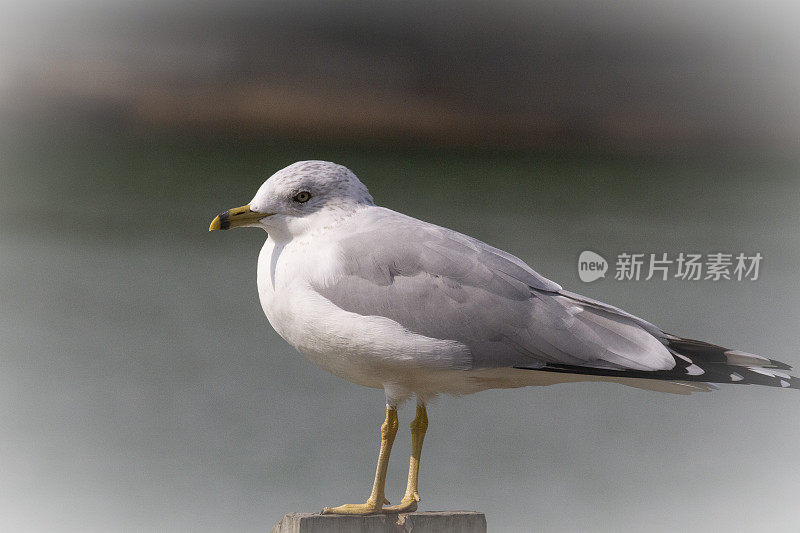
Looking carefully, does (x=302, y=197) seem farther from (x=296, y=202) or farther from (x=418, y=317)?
(x=418, y=317)

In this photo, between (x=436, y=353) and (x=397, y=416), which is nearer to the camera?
(x=436, y=353)

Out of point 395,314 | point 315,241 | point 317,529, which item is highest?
point 315,241

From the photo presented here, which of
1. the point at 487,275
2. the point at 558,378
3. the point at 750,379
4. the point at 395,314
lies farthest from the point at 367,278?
the point at 750,379

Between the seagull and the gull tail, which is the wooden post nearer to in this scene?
the seagull

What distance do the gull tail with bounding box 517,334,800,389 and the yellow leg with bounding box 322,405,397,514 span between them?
39 centimetres

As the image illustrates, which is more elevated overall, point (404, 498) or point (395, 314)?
point (395, 314)

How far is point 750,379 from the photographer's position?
7.32 feet

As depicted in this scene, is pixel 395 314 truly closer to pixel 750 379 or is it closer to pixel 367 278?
pixel 367 278

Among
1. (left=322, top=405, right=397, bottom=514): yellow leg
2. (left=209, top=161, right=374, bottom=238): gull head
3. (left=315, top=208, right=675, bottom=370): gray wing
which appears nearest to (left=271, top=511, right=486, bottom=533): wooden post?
(left=322, top=405, right=397, bottom=514): yellow leg

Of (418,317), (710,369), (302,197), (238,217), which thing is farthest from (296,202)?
(710,369)

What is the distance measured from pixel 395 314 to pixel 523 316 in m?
0.31

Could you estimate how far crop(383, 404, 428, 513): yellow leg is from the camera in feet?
7.34

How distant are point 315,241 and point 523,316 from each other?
537 mm

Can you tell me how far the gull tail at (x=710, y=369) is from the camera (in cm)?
221
